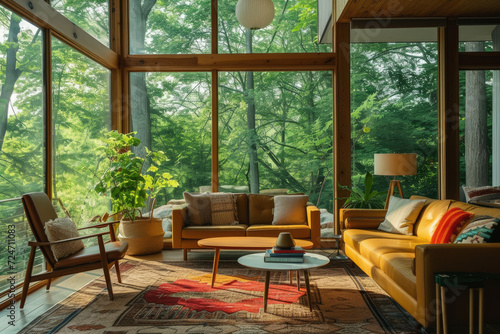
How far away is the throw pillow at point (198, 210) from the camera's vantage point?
19.5ft

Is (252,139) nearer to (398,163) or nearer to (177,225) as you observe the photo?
(177,225)

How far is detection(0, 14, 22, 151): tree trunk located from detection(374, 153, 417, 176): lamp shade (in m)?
4.17

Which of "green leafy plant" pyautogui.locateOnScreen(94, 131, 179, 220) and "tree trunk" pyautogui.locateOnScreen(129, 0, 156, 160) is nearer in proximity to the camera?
"green leafy plant" pyautogui.locateOnScreen(94, 131, 179, 220)

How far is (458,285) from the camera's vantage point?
99.3 inches

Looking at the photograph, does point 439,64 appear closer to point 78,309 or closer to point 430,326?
point 430,326

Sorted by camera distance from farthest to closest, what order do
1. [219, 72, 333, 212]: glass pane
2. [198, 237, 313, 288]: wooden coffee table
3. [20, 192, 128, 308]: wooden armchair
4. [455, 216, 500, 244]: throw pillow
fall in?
[219, 72, 333, 212]: glass pane < [198, 237, 313, 288]: wooden coffee table < [20, 192, 128, 308]: wooden armchair < [455, 216, 500, 244]: throw pillow

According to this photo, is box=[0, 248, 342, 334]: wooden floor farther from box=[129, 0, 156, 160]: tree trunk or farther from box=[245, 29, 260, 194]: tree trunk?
box=[129, 0, 156, 160]: tree trunk

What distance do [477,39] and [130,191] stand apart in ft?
16.6

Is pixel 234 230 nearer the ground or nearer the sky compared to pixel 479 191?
nearer the ground

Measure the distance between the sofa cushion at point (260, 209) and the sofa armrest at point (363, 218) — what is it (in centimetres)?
108

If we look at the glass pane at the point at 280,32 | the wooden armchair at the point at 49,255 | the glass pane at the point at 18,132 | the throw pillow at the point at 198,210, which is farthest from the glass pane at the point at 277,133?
the wooden armchair at the point at 49,255

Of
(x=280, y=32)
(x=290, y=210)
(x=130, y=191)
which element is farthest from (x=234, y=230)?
(x=280, y=32)

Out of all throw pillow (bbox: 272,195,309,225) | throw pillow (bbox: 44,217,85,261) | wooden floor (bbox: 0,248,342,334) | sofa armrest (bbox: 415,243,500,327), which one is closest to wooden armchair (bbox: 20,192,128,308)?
throw pillow (bbox: 44,217,85,261)

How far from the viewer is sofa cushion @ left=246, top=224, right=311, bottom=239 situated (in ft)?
18.0
